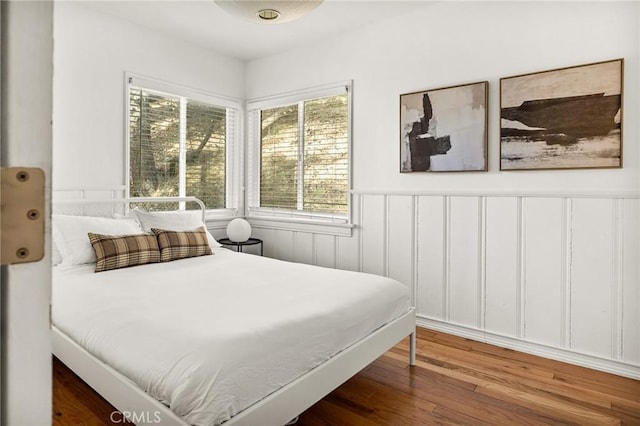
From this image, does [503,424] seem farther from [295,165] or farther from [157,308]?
[295,165]

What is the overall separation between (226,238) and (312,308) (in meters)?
2.59

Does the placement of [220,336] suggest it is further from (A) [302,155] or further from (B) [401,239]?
(A) [302,155]

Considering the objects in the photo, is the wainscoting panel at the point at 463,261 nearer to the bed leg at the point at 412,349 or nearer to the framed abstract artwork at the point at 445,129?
the framed abstract artwork at the point at 445,129

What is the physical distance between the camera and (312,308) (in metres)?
1.94

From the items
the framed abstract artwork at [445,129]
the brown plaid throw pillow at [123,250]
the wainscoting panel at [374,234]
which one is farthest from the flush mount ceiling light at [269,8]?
the wainscoting panel at [374,234]

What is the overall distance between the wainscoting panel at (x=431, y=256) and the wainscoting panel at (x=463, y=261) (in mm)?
47

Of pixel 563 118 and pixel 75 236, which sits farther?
pixel 75 236

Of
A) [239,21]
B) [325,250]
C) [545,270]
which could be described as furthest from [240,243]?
[545,270]

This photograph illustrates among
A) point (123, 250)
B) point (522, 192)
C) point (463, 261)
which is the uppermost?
point (522, 192)

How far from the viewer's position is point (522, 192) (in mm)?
2791

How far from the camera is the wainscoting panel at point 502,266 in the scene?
2.84m

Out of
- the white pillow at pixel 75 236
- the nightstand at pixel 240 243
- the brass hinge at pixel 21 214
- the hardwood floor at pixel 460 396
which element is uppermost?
the brass hinge at pixel 21 214

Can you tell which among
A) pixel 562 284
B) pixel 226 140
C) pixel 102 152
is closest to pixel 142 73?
pixel 102 152

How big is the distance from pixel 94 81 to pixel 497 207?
3261mm
